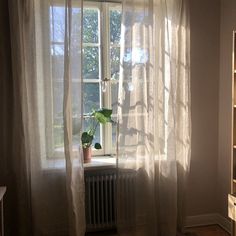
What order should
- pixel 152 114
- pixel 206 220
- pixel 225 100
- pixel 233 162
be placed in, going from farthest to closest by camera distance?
pixel 206 220 → pixel 225 100 → pixel 152 114 → pixel 233 162

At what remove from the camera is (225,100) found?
2.91m

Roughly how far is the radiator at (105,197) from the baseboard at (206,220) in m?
0.75

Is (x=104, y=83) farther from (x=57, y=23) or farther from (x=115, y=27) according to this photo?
(x=57, y=23)

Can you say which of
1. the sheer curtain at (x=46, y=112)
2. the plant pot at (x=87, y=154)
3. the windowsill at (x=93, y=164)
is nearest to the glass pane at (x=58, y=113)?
the sheer curtain at (x=46, y=112)

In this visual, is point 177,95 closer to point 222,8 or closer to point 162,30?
point 162,30

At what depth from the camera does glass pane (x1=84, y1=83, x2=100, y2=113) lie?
2.76 m

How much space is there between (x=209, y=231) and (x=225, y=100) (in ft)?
4.46

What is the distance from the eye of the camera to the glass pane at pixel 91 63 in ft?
8.93

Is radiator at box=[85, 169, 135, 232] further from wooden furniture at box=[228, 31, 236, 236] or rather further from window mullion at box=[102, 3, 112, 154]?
wooden furniture at box=[228, 31, 236, 236]

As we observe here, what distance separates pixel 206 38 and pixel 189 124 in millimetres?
918

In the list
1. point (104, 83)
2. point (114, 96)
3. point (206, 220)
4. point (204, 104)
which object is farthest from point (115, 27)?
point (206, 220)

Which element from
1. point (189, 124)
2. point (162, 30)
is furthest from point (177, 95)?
point (162, 30)

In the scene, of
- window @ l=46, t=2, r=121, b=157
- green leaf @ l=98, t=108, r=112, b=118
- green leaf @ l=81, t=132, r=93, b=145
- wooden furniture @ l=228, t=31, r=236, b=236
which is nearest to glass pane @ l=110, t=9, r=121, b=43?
window @ l=46, t=2, r=121, b=157

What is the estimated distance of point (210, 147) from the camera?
3.02m
